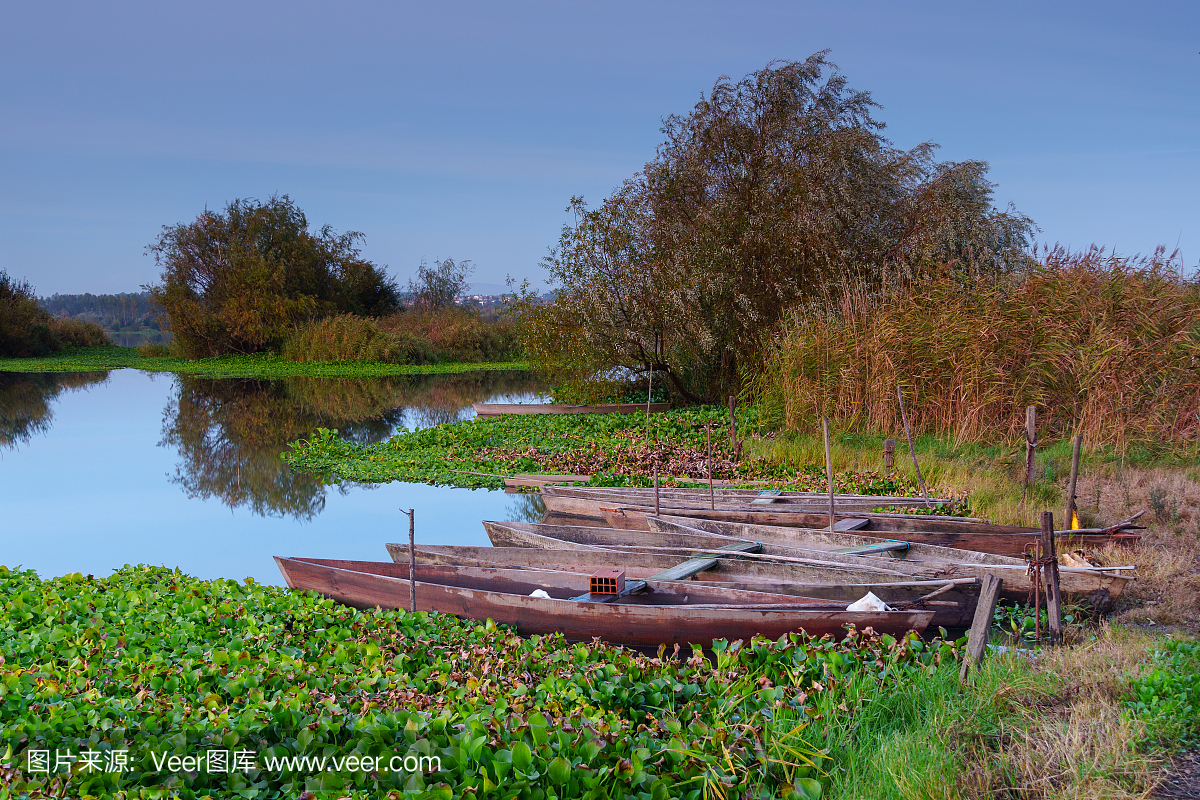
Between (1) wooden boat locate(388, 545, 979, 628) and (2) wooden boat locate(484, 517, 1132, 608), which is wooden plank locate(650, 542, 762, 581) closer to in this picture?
(1) wooden boat locate(388, 545, 979, 628)

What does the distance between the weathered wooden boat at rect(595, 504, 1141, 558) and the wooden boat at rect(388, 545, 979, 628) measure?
1595mm

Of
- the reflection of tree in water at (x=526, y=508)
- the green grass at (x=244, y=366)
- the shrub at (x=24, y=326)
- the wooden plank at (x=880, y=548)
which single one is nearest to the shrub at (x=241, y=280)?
the green grass at (x=244, y=366)

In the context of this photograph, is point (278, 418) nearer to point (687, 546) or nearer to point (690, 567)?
point (687, 546)

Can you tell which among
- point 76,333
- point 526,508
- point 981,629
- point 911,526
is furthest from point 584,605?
point 76,333

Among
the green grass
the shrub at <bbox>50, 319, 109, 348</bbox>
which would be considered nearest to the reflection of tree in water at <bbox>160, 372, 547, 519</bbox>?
the green grass

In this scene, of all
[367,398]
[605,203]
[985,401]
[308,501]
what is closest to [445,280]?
[367,398]

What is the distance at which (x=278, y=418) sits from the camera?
66.4ft

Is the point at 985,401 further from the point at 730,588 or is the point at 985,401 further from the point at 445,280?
the point at 445,280

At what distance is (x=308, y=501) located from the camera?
11914 mm

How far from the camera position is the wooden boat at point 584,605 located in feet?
16.8

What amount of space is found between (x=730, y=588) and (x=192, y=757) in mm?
3405

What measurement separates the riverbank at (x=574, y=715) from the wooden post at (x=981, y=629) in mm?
126

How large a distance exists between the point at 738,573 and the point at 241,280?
36.7m

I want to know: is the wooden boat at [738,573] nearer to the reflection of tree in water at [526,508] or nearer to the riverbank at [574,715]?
the riverbank at [574,715]
